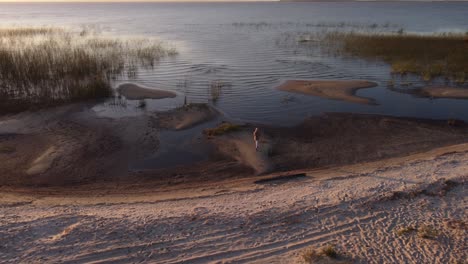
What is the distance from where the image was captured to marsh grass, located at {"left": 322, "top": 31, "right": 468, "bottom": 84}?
26703mm

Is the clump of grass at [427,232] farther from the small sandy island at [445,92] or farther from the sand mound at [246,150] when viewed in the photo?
the small sandy island at [445,92]

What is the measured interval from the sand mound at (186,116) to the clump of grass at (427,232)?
35.5 ft

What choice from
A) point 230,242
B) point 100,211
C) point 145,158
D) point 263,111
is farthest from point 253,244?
point 263,111

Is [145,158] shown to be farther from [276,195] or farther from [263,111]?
[263,111]

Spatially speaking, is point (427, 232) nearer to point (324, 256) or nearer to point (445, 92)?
point (324, 256)

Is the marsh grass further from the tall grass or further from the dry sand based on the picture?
the tall grass

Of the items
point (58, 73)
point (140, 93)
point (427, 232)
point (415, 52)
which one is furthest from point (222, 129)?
point (415, 52)

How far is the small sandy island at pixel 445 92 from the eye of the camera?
21.7 metres

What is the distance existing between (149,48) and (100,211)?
2695 cm

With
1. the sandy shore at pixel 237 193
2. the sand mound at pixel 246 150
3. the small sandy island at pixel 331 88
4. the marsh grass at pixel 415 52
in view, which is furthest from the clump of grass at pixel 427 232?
the marsh grass at pixel 415 52

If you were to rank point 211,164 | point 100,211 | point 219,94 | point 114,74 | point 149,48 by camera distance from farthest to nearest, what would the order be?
point 149,48
point 114,74
point 219,94
point 211,164
point 100,211

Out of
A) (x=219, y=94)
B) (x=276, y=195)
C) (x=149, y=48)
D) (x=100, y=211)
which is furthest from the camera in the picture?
(x=149, y=48)

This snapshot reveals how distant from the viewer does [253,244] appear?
8398mm

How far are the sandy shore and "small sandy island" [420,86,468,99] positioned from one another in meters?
4.94
